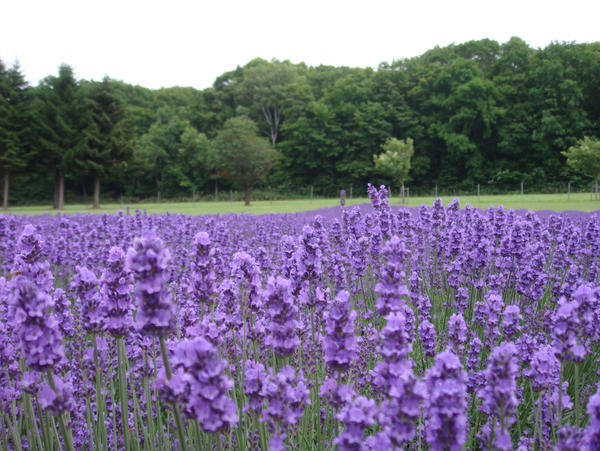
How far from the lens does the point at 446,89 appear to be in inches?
1951

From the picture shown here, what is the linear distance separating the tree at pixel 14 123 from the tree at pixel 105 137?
439 centimetres

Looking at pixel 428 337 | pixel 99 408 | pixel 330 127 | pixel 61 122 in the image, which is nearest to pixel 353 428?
pixel 99 408

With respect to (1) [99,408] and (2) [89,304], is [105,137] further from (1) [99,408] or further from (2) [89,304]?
(1) [99,408]

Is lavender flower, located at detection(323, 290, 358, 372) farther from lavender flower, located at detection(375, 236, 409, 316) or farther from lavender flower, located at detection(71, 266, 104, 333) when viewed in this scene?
lavender flower, located at detection(71, 266, 104, 333)

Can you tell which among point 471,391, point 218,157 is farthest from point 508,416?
point 218,157

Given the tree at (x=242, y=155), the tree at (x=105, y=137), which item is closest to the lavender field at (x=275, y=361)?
the tree at (x=242, y=155)

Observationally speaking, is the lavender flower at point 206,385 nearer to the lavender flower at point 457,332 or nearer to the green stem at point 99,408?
the green stem at point 99,408

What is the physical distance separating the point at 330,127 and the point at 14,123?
31786mm

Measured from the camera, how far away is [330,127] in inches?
2088

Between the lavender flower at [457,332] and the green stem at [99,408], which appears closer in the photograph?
the green stem at [99,408]

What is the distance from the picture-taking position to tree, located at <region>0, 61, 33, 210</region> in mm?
35688

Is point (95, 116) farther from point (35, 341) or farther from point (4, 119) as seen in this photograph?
point (35, 341)

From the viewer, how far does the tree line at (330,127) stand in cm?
3831

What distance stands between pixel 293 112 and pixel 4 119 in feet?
103
